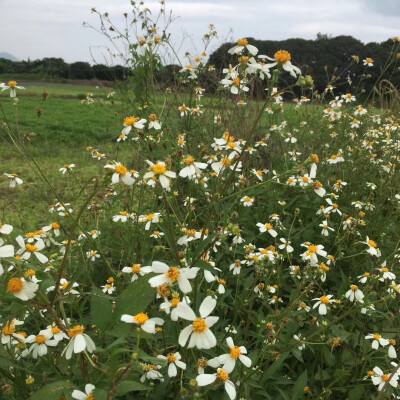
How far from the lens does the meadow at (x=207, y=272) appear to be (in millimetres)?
972

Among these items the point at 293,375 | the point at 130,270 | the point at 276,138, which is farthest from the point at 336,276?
the point at 276,138

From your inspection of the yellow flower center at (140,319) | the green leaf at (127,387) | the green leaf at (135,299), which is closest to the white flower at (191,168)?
the green leaf at (135,299)

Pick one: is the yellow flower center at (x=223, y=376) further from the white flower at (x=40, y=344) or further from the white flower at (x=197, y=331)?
the white flower at (x=40, y=344)

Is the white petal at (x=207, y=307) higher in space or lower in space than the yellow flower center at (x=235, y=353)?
higher

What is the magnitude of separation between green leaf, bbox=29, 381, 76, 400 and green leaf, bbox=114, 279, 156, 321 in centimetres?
19

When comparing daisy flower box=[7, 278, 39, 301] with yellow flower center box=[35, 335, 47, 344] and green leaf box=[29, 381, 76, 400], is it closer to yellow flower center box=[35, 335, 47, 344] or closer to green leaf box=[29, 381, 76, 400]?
green leaf box=[29, 381, 76, 400]

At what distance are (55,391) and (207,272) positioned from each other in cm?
61

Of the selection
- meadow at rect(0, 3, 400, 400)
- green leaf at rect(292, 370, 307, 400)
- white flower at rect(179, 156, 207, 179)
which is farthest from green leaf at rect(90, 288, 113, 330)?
green leaf at rect(292, 370, 307, 400)

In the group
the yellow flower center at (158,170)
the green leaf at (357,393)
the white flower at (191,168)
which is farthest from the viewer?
the green leaf at (357,393)

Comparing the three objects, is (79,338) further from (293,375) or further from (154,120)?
(154,120)

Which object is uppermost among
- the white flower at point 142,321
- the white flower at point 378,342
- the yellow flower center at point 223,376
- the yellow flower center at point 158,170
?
the yellow flower center at point 158,170

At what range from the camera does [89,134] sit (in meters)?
6.92

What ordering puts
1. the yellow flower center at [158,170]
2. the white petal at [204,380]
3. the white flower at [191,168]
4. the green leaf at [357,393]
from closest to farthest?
the white petal at [204,380] < the yellow flower center at [158,170] < the white flower at [191,168] < the green leaf at [357,393]

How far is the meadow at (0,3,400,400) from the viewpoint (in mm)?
972
